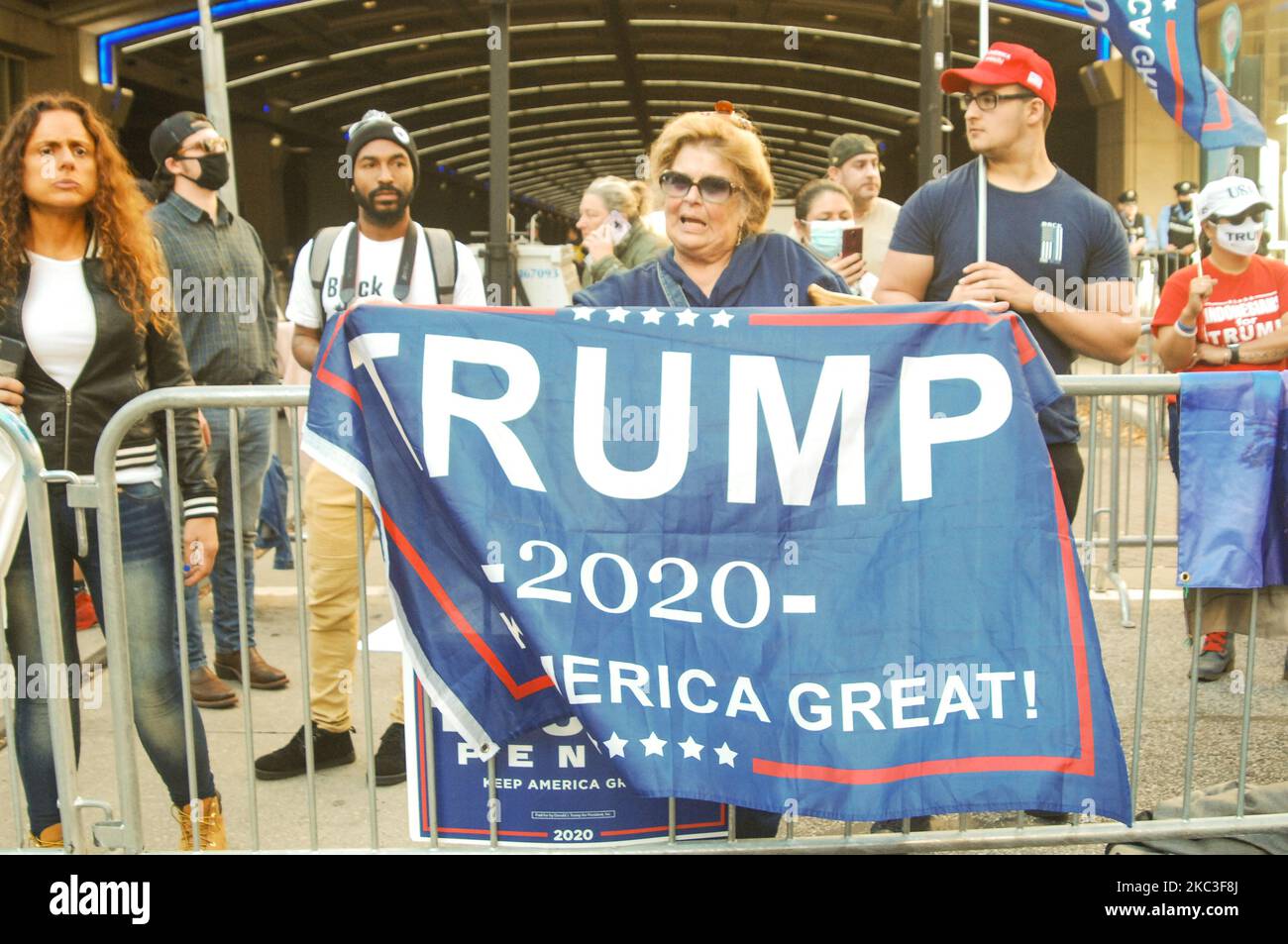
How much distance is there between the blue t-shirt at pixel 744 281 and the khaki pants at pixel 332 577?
1.40 meters

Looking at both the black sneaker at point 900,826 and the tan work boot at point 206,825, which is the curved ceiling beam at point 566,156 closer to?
the black sneaker at point 900,826

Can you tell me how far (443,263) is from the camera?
487 centimetres

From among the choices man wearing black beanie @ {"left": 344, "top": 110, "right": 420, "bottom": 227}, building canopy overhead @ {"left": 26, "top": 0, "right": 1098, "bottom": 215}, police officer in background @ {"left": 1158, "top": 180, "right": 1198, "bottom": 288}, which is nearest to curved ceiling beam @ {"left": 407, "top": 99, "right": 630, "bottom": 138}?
building canopy overhead @ {"left": 26, "top": 0, "right": 1098, "bottom": 215}

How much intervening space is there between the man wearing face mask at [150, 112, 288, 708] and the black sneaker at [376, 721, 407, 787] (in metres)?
1.03

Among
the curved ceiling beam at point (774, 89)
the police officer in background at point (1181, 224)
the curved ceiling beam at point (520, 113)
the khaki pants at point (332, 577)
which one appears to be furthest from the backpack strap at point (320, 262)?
the curved ceiling beam at point (520, 113)

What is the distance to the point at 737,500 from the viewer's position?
125 inches

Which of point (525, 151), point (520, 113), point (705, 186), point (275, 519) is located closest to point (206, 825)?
point (705, 186)

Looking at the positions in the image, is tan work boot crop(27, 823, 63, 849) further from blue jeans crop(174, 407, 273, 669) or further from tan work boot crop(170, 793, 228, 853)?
blue jeans crop(174, 407, 273, 669)

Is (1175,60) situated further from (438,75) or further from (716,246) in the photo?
(438,75)

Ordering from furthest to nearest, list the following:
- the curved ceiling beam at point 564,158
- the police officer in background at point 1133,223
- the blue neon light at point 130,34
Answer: the curved ceiling beam at point 564,158 < the blue neon light at point 130,34 < the police officer in background at point 1133,223

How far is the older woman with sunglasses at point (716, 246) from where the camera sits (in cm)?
358

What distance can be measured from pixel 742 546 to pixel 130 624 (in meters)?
1.68

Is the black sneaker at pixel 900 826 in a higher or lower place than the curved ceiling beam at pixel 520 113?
lower

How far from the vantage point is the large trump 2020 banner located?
10.3ft
